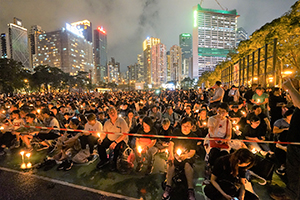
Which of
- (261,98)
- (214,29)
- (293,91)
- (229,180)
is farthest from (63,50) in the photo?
(293,91)

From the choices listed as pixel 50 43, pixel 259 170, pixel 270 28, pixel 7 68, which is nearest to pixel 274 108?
pixel 259 170

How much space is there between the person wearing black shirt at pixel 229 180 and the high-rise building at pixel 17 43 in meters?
191

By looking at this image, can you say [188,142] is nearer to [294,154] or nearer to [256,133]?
[294,154]

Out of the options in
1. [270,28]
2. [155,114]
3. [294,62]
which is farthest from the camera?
[294,62]

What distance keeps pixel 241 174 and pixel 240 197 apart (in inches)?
17.3

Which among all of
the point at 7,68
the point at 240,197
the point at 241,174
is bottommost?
the point at 240,197

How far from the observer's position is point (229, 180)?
8.57ft

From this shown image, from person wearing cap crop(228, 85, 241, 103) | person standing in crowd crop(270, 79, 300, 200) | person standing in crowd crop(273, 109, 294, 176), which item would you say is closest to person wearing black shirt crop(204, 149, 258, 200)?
person standing in crowd crop(270, 79, 300, 200)

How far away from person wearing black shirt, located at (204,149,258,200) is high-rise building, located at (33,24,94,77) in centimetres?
12969

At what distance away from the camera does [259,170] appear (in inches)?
139

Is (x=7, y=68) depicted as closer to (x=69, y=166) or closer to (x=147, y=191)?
(x=69, y=166)

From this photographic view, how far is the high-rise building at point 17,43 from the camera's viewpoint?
6033 inches

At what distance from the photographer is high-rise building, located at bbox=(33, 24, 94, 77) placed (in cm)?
11869

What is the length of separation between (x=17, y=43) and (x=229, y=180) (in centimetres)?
21154
